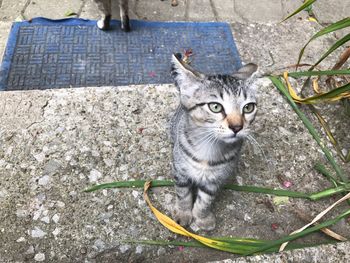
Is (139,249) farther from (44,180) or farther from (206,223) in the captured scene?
(44,180)

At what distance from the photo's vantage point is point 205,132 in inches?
67.1

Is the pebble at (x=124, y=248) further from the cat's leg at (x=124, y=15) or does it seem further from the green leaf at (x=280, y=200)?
the cat's leg at (x=124, y=15)

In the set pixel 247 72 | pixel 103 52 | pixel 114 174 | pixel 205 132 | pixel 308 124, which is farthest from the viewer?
pixel 103 52

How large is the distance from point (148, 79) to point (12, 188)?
1257 millimetres

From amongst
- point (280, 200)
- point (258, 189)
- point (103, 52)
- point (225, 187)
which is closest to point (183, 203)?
point (225, 187)

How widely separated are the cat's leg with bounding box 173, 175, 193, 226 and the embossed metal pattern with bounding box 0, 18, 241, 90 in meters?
1.09

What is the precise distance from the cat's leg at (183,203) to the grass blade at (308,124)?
0.91 meters

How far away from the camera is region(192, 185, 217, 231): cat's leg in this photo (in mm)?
1956

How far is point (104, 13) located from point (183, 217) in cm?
188

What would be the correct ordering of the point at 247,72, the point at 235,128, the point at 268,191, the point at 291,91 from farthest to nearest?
the point at 291,91, the point at 268,191, the point at 247,72, the point at 235,128

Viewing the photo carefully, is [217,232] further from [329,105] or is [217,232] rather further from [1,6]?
[1,6]

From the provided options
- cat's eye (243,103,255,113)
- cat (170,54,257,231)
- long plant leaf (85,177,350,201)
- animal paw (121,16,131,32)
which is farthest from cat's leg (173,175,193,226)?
animal paw (121,16,131,32)

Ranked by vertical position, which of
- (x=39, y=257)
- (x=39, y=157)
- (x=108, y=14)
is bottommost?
(x=39, y=257)

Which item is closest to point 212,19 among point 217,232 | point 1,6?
point 1,6
